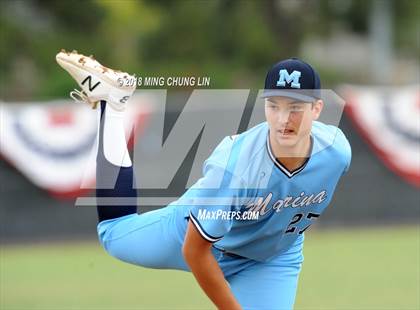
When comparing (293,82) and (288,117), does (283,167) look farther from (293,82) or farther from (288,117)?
(293,82)

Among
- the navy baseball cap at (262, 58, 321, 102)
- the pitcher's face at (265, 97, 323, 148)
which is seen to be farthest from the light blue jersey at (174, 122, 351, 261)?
the navy baseball cap at (262, 58, 321, 102)

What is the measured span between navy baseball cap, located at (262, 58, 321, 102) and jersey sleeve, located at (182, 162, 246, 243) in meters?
0.41

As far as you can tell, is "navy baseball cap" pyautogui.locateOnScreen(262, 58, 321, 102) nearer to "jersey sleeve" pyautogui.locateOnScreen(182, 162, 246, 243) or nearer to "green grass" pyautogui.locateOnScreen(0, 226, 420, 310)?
"jersey sleeve" pyautogui.locateOnScreen(182, 162, 246, 243)

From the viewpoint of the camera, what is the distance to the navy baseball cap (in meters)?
4.46

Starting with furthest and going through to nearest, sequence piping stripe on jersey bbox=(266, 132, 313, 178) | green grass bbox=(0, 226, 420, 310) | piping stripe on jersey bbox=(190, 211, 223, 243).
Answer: green grass bbox=(0, 226, 420, 310) → piping stripe on jersey bbox=(266, 132, 313, 178) → piping stripe on jersey bbox=(190, 211, 223, 243)

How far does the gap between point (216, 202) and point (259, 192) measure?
272 millimetres

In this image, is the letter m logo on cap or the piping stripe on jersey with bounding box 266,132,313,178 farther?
the piping stripe on jersey with bounding box 266,132,313,178

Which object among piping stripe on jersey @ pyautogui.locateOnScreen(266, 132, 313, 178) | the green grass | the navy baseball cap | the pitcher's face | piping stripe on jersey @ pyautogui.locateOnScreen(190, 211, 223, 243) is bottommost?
the green grass

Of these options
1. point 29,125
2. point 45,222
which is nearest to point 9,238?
point 45,222

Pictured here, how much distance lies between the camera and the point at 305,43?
28.4 m

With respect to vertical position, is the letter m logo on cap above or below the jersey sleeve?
above

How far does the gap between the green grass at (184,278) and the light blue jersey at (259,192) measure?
2.30 meters

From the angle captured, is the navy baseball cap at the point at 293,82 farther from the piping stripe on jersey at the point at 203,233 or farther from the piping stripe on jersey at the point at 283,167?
the piping stripe on jersey at the point at 203,233

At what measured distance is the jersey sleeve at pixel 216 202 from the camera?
4.42m
